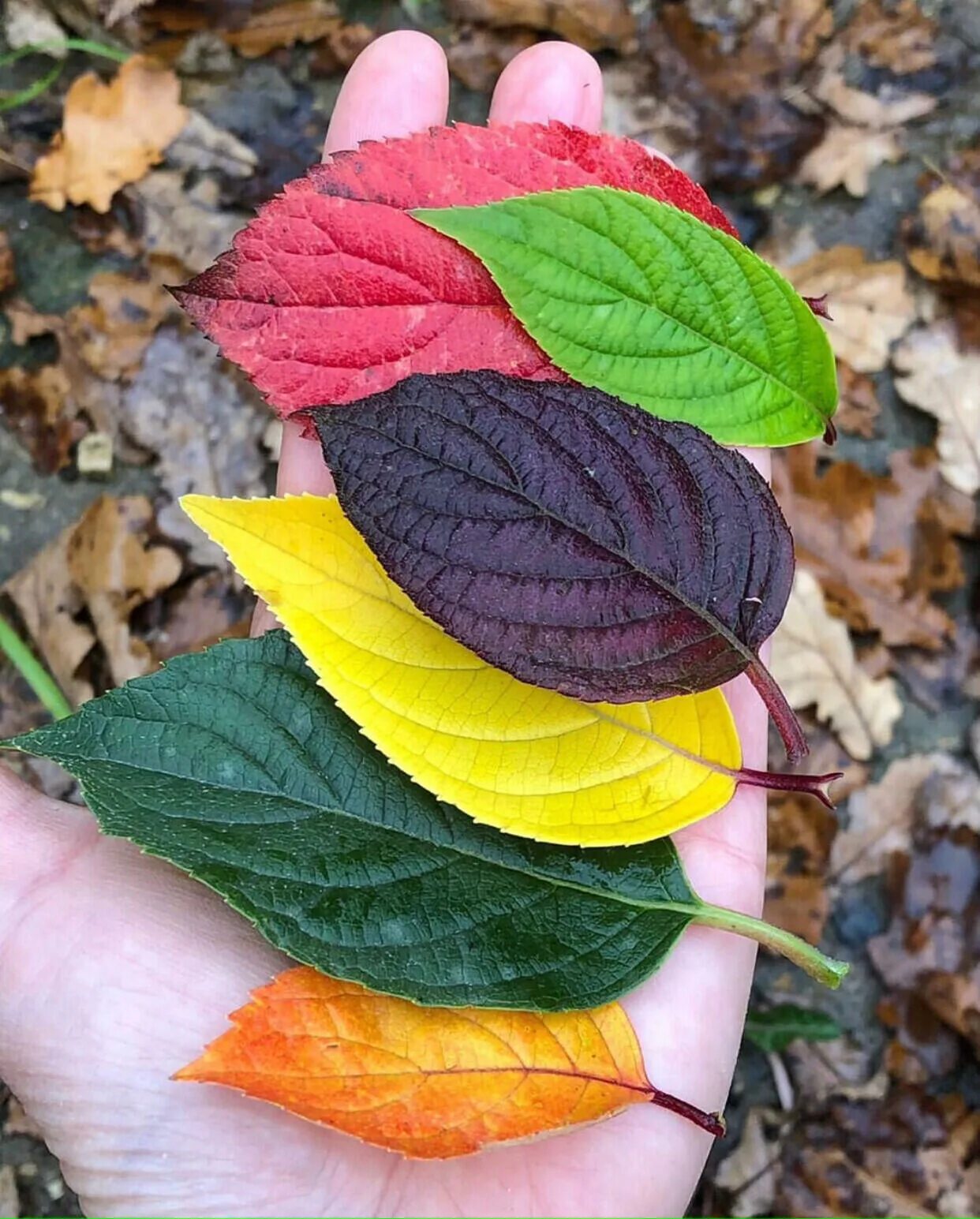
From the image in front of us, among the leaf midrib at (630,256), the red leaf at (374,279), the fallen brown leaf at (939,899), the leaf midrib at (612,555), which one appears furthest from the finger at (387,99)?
the fallen brown leaf at (939,899)

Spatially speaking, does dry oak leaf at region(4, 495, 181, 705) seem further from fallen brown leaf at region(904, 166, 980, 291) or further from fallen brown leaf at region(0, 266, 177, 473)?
fallen brown leaf at region(904, 166, 980, 291)

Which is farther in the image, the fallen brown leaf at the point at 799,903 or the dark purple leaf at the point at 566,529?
the fallen brown leaf at the point at 799,903

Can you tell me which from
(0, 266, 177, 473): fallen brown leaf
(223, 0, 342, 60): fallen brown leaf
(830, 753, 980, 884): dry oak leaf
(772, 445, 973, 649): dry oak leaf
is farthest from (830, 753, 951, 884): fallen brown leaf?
(223, 0, 342, 60): fallen brown leaf

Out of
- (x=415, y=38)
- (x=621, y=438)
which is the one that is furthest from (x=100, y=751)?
(x=415, y=38)

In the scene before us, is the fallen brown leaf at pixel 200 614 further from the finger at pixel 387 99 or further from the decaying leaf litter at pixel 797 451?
the finger at pixel 387 99

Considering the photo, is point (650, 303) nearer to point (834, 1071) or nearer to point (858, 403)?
point (858, 403)

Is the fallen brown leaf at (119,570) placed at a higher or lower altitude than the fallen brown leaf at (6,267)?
lower
